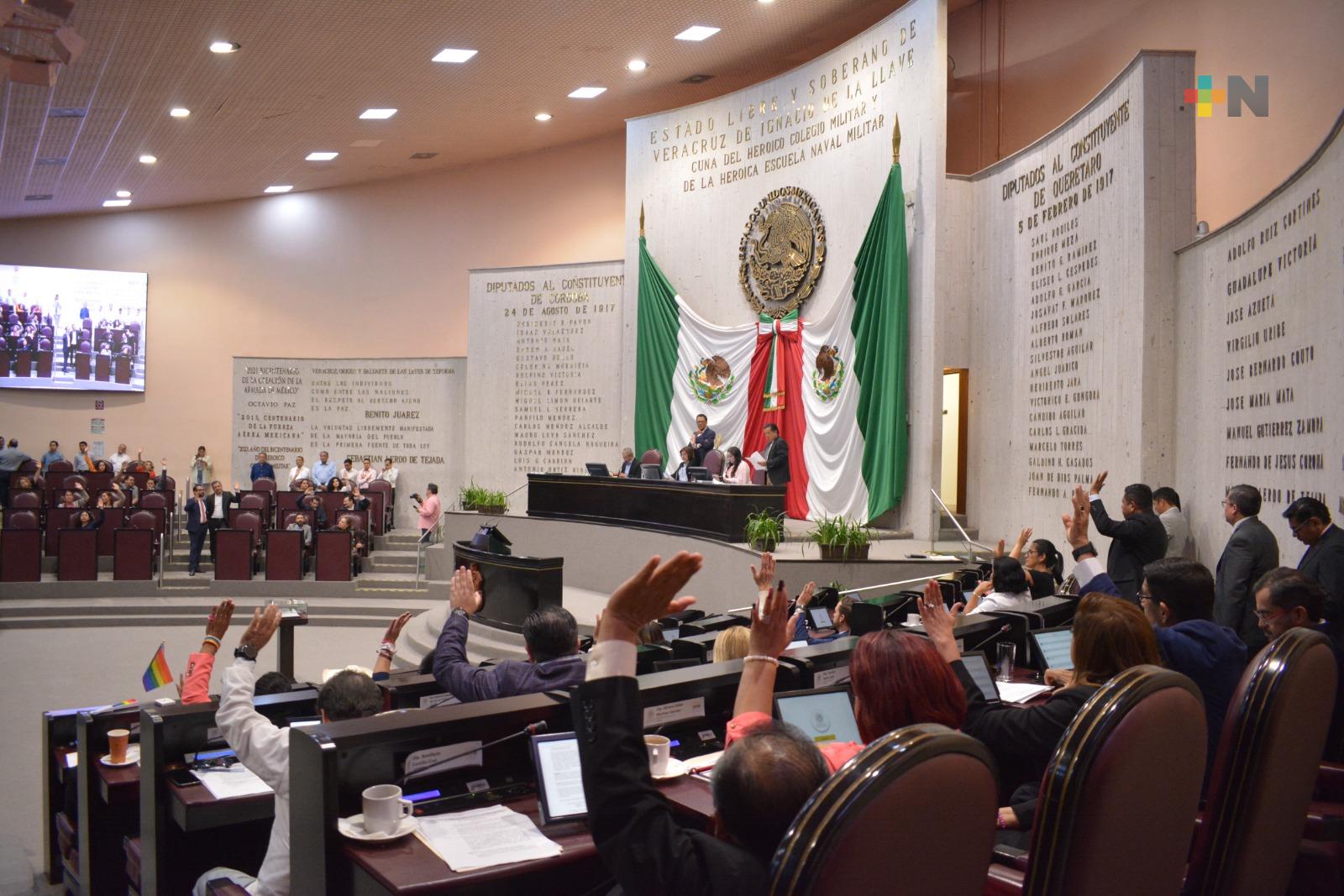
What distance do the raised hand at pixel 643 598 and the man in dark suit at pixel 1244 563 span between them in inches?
164

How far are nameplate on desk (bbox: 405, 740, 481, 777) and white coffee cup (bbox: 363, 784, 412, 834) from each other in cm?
18

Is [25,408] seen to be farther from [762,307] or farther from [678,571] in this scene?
[678,571]

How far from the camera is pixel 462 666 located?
296 centimetres

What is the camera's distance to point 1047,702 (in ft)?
7.57

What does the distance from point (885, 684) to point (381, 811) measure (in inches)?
39.9

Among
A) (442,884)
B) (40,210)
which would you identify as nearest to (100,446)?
(40,210)

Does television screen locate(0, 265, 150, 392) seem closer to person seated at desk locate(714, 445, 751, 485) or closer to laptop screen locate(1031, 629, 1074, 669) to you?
person seated at desk locate(714, 445, 751, 485)

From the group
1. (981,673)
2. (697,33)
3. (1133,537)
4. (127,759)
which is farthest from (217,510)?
(981,673)

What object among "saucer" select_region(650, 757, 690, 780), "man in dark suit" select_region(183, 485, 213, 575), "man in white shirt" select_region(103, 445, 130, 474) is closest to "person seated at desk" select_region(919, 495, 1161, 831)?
"saucer" select_region(650, 757, 690, 780)

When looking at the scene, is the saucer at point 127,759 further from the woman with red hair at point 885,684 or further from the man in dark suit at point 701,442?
the man in dark suit at point 701,442

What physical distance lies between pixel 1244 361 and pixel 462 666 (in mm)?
5347

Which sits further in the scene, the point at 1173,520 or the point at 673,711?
the point at 1173,520

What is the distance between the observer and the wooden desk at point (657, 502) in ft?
31.0

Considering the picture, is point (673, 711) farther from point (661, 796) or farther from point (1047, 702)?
point (661, 796)
